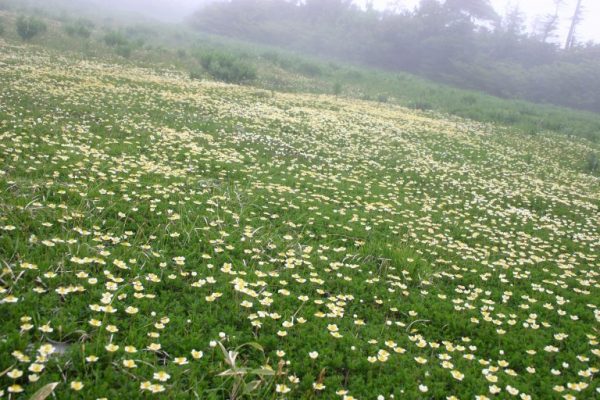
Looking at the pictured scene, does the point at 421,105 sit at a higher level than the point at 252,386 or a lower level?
higher

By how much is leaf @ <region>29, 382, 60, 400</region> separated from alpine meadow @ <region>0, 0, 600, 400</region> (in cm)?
2

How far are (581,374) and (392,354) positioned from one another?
5.96 ft

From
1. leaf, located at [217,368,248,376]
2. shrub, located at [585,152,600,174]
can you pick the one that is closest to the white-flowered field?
leaf, located at [217,368,248,376]

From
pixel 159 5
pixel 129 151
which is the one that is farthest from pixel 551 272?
pixel 159 5

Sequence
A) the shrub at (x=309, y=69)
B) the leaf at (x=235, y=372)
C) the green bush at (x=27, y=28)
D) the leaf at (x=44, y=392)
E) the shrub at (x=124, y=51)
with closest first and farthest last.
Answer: the leaf at (x=44, y=392), the leaf at (x=235, y=372), the green bush at (x=27, y=28), the shrub at (x=124, y=51), the shrub at (x=309, y=69)

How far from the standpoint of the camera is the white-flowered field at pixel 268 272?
378 cm

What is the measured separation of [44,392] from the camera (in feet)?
9.96

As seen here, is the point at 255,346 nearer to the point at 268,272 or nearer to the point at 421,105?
the point at 268,272

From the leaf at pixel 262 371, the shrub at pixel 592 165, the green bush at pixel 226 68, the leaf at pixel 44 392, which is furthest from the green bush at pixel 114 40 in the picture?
the leaf at pixel 262 371

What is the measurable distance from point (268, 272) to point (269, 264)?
0.80 feet

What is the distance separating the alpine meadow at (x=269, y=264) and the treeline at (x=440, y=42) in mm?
31569

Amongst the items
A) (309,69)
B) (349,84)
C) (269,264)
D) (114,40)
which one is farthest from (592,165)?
(114,40)

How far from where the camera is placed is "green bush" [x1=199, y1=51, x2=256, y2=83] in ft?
81.1

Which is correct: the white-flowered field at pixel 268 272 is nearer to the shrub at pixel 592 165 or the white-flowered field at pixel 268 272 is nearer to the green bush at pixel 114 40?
the shrub at pixel 592 165
